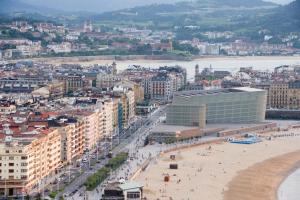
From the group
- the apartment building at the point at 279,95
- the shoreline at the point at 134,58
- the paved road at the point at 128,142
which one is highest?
the apartment building at the point at 279,95

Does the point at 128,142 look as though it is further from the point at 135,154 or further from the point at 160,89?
the point at 160,89

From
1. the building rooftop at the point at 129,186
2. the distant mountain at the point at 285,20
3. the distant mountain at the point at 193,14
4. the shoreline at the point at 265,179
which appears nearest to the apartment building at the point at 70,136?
the shoreline at the point at 265,179

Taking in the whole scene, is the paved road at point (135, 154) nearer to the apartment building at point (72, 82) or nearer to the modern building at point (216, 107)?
the modern building at point (216, 107)

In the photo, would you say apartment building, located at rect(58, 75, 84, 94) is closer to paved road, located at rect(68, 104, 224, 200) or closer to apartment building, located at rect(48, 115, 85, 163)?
paved road, located at rect(68, 104, 224, 200)

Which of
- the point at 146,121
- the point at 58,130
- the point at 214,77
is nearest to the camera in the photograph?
the point at 58,130

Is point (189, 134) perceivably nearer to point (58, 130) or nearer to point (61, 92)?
point (58, 130)

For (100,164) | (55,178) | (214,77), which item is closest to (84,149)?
(100,164)

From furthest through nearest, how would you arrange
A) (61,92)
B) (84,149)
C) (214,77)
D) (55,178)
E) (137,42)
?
(137,42) → (214,77) → (61,92) → (84,149) → (55,178)

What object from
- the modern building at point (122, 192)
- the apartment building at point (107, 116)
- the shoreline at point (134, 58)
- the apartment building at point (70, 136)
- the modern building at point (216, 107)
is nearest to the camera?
the modern building at point (122, 192)
